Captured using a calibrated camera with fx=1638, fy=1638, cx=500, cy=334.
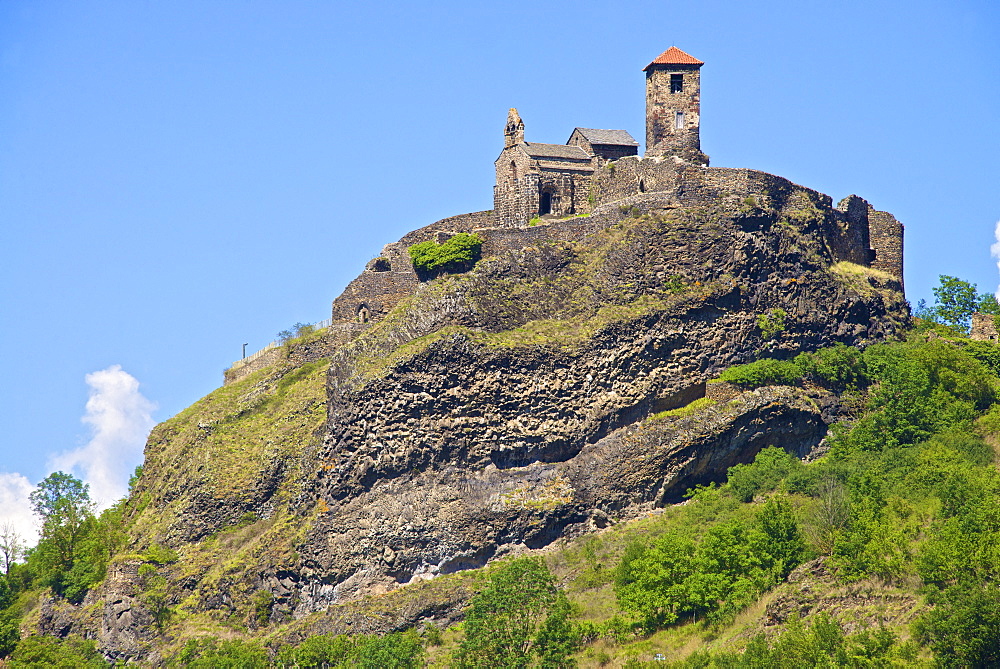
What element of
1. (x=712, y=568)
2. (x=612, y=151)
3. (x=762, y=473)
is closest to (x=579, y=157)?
(x=612, y=151)

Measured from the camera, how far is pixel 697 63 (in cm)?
9325

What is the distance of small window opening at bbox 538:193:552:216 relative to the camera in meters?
92.7

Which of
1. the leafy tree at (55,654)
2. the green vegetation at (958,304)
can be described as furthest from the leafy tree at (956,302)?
the leafy tree at (55,654)

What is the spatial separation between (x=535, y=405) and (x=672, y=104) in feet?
71.7

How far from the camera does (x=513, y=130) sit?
311 feet

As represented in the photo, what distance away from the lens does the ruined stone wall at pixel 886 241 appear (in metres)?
91.9

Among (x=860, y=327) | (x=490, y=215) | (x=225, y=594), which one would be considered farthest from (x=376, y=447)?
(x=860, y=327)

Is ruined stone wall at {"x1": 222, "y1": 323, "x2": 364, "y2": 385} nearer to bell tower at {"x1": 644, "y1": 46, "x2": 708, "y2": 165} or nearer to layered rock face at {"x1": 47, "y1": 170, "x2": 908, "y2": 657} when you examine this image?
layered rock face at {"x1": 47, "y1": 170, "x2": 908, "y2": 657}

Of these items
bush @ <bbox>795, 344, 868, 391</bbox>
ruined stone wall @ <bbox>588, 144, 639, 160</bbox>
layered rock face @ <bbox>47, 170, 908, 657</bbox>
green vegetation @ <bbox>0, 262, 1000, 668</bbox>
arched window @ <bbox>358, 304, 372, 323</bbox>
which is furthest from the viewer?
ruined stone wall @ <bbox>588, 144, 639, 160</bbox>

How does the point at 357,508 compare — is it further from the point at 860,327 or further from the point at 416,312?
the point at 860,327

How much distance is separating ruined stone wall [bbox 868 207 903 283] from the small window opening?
1802 centimetres

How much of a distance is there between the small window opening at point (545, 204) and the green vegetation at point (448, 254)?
18.0ft

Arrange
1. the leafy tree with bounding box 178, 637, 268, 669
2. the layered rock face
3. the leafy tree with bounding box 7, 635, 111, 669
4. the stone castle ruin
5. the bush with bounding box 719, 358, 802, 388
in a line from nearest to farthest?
the leafy tree with bounding box 178, 637, 268, 669, the layered rock face, the bush with bounding box 719, 358, 802, 388, the leafy tree with bounding box 7, 635, 111, 669, the stone castle ruin

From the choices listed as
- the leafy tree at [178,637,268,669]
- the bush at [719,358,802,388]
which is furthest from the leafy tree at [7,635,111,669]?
the bush at [719,358,802,388]
